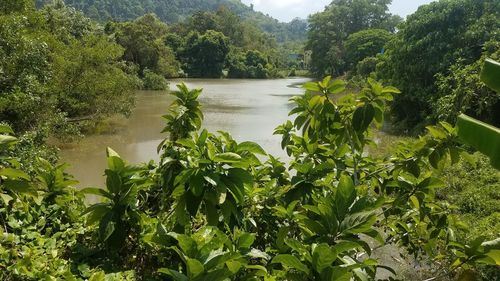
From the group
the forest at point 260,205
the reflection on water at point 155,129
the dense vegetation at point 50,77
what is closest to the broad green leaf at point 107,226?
the forest at point 260,205

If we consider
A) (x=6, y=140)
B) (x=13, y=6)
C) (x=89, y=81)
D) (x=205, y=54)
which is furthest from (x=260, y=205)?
(x=205, y=54)

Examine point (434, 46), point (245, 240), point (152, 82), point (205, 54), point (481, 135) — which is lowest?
point (152, 82)

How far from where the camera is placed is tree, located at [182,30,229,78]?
39.8 meters

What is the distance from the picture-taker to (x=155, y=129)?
43.6ft

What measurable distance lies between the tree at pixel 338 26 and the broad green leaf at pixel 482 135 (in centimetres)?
3948

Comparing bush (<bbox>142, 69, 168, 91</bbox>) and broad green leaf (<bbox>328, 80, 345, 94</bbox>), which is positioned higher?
broad green leaf (<bbox>328, 80, 345, 94</bbox>)

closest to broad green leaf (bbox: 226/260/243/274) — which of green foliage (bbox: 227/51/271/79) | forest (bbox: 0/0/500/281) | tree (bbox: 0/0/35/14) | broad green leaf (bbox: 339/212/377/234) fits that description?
forest (bbox: 0/0/500/281)

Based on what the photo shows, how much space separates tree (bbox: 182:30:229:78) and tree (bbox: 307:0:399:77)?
31.9 feet

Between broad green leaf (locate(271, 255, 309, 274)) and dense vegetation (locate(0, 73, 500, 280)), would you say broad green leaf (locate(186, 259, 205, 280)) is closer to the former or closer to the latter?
dense vegetation (locate(0, 73, 500, 280))

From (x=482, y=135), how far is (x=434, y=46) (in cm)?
1341

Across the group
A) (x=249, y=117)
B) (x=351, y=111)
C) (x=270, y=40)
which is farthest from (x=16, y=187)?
(x=270, y=40)

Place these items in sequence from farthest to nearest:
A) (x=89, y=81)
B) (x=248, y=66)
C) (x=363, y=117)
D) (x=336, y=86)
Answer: (x=248, y=66) < (x=89, y=81) < (x=336, y=86) < (x=363, y=117)

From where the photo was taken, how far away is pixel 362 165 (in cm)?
216

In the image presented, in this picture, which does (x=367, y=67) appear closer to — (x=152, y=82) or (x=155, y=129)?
(x=152, y=82)
